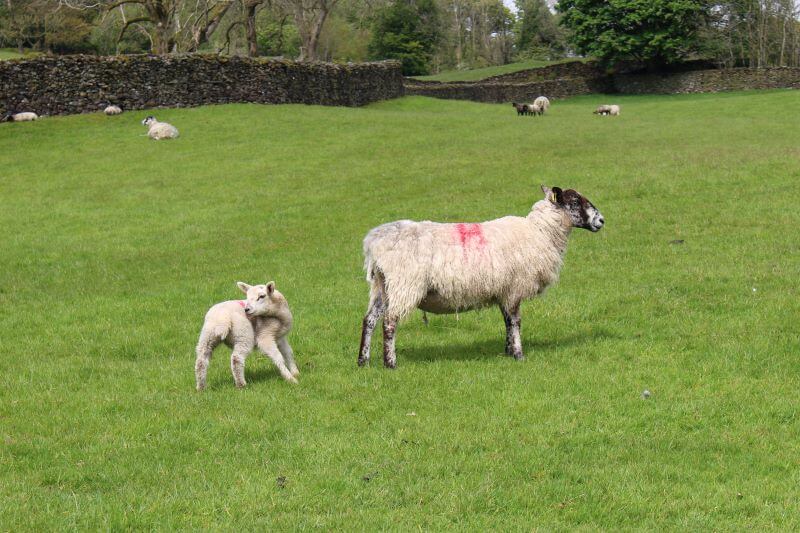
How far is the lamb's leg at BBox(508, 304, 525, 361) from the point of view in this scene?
10.7 metres

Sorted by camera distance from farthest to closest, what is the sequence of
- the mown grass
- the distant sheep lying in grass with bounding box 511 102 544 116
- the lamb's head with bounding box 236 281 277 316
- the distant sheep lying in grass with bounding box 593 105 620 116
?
the mown grass < the distant sheep lying in grass with bounding box 593 105 620 116 < the distant sheep lying in grass with bounding box 511 102 544 116 < the lamb's head with bounding box 236 281 277 316

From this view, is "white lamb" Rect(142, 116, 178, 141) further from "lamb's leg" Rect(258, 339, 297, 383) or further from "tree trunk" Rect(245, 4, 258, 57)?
"lamb's leg" Rect(258, 339, 297, 383)

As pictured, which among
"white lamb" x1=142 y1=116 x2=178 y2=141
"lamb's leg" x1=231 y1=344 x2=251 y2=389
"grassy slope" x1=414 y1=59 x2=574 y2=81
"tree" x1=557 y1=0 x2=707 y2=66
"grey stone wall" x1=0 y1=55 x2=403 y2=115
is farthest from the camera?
"grassy slope" x1=414 y1=59 x2=574 y2=81

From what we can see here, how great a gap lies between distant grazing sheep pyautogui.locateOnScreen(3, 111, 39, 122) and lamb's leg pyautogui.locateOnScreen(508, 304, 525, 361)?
1130 inches

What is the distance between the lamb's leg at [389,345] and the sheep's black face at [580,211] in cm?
270

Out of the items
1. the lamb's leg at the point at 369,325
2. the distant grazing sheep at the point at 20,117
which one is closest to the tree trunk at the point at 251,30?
the distant grazing sheep at the point at 20,117

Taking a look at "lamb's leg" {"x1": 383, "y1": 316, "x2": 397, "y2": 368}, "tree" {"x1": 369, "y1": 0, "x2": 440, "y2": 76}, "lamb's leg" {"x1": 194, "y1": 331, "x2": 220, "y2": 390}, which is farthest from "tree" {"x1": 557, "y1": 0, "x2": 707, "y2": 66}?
"lamb's leg" {"x1": 194, "y1": 331, "x2": 220, "y2": 390}

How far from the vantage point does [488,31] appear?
407 feet

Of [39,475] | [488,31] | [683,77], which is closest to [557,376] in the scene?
[39,475]

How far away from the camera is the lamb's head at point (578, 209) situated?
1127 cm

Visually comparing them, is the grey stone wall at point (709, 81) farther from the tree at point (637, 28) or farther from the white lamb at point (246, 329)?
the white lamb at point (246, 329)

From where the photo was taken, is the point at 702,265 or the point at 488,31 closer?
the point at 702,265

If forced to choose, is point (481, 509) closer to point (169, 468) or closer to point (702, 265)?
point (169, 468)

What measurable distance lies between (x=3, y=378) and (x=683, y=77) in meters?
61.9
